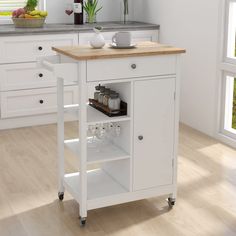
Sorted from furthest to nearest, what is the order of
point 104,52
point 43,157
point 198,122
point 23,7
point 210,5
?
point 23,7 < point 198,122 < point 210,5 < point 43,157 < point 104,52

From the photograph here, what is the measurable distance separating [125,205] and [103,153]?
409 mm

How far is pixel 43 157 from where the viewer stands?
4.12 meters

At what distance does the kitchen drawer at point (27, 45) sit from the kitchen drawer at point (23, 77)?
2.4 inches

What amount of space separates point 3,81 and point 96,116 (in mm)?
1924

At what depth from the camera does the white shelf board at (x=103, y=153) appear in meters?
2.99

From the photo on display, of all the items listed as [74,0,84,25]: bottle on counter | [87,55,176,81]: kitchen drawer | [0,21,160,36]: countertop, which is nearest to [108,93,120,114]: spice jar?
[87,55,176,81]: kitchen drawer

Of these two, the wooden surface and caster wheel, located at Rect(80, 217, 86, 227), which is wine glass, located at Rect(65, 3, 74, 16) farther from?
caster wheel, located at Rect(80, 217, 86, 227)

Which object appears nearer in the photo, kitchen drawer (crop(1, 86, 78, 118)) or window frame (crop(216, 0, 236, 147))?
window frame (crop(216, 0, 236, 147))

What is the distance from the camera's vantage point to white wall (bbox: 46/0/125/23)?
5.34 metres

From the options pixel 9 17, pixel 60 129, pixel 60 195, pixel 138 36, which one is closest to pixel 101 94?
pixel 60 129

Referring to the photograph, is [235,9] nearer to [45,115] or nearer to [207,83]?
[207,83]

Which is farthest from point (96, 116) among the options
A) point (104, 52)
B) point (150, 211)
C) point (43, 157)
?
point (43, 157)

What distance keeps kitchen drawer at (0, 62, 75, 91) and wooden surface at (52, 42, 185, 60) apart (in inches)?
67.2

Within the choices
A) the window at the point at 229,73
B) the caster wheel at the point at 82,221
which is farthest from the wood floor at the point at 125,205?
the window at the point at 229,73
